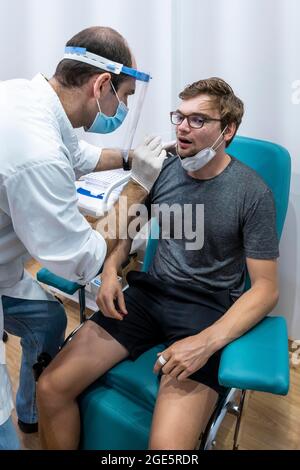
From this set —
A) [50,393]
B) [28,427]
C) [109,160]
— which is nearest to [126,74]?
[109,160]

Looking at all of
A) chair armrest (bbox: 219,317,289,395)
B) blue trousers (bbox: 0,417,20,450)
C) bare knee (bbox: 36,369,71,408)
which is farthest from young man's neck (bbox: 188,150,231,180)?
blue trousers (bbox: 0,417,20,450)

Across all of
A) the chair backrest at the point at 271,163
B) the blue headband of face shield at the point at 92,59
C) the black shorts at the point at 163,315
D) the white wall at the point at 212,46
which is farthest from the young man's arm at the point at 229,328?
the blue headband of face shield at the point at 92,59

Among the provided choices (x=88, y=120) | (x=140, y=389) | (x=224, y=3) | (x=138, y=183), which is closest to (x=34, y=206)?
(x=88, y=120)

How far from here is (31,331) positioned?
160 cm

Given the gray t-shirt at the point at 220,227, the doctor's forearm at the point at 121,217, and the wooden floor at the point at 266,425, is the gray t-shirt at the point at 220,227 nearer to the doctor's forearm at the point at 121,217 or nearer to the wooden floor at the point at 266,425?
the doctor's forearm at the point at 121,217

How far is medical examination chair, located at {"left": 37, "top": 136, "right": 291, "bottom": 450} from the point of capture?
107 cm

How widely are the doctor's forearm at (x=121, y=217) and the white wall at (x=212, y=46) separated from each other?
0.61 metres

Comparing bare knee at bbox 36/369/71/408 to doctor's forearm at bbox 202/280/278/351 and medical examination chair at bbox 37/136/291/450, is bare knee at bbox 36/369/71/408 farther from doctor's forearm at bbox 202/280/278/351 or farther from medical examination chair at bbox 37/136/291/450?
doctor's forearm at bbox 202/280/278/351

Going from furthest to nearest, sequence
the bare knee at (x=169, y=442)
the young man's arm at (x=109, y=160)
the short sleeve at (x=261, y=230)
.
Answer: the young man's arm at (x=109, y=160), the short sleeve at (x=261, y=230), the bare knee at (x=169, y=442)

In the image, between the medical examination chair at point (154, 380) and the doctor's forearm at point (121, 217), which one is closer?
the medical examination chair at point (154, 380)

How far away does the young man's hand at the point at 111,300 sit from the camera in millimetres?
1453

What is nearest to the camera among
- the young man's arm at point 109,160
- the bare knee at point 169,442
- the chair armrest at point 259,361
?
the chair armrest at point 259,361

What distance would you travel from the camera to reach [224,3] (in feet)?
5.64

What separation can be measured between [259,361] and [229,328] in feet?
0.57
